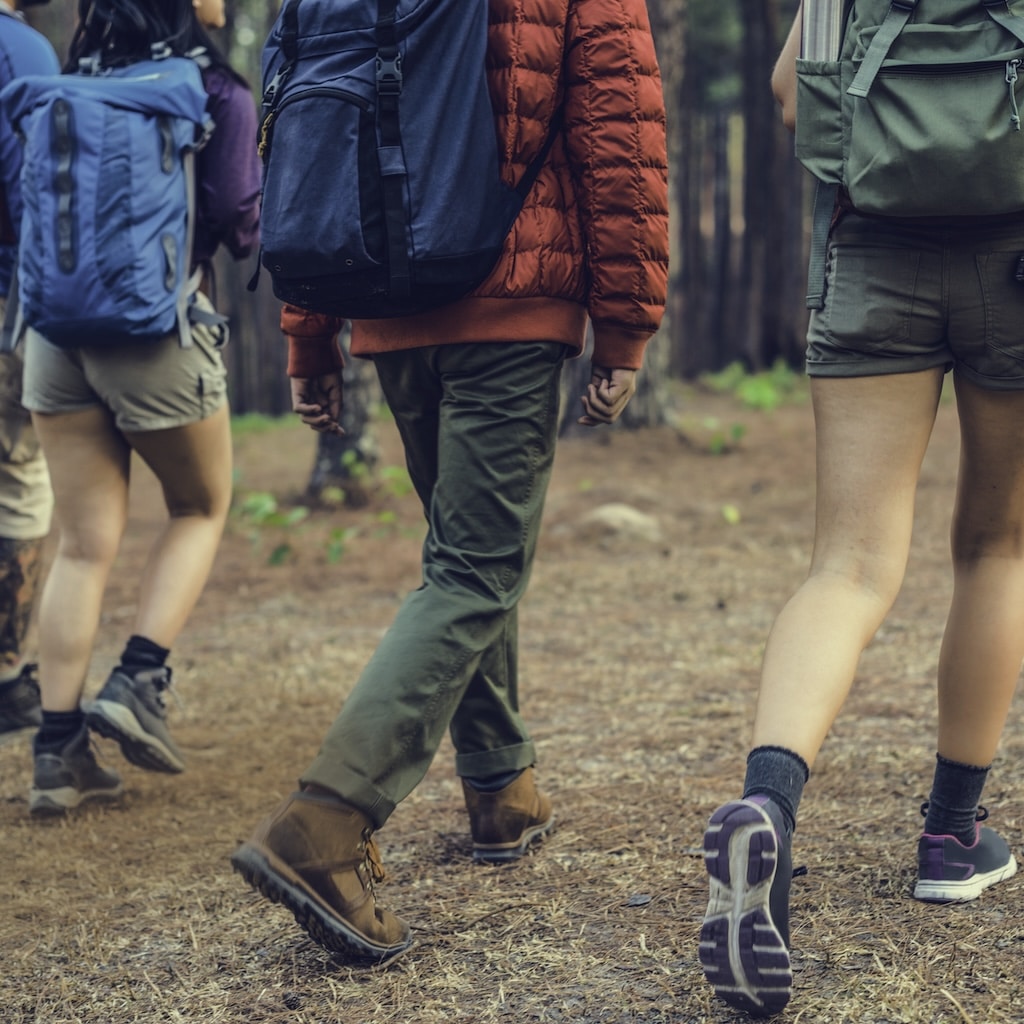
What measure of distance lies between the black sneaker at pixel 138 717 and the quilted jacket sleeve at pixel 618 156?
180cm

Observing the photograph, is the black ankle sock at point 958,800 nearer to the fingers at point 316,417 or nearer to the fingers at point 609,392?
Answer: the fingers at point 609,392

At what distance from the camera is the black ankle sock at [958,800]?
8.79 ft

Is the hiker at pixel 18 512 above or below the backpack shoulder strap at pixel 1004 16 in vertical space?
below

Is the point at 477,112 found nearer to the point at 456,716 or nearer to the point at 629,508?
the point at 456,716

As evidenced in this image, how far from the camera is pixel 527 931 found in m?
2.71

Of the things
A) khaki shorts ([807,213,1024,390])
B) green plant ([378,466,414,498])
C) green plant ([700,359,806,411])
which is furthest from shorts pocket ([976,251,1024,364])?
green plant ([700,359,806,411])

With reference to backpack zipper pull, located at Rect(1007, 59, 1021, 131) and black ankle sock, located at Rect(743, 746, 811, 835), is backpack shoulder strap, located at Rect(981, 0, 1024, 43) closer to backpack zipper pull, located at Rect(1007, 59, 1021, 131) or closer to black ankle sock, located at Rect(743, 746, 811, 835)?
backpack zipper pull, located at Rect(1007, 59, 1021, 131)

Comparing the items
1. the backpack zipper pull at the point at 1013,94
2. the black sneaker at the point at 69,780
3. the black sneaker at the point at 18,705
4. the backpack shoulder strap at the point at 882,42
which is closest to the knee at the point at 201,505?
the black sneaker at the point at 69,780

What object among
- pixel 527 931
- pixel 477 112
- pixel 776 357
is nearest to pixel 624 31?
pixel 477 112

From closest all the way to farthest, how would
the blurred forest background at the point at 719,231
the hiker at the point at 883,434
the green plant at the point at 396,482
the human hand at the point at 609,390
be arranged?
1. the hiker at the point at 883,434
2. the human hand at the point at 609,390
3. the green plant at the point at 396,482
4. the blurred forest background at the point at 719,231

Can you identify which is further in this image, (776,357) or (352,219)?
(776,357)

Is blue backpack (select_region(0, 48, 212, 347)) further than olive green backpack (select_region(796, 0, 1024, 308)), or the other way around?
blue backpack (select_region(0, 48, 212, 347))

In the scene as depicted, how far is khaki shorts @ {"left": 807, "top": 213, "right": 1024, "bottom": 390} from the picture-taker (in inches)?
91.9

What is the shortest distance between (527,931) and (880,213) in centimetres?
158
